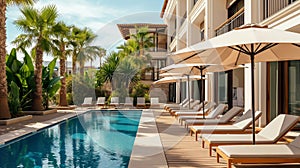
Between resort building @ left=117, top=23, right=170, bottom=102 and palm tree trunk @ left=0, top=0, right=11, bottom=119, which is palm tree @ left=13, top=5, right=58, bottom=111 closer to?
palm tree trunk @ left=0, top=0, right=11, bottom=119

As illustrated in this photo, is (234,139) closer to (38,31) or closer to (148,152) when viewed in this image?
(148,152)

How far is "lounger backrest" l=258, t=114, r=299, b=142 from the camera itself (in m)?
6.74

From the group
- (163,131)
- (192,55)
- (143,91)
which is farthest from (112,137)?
(143,91)

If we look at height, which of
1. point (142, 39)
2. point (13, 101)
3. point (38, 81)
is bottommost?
point (13, 101)

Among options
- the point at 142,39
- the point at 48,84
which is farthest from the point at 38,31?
the point at 142,39

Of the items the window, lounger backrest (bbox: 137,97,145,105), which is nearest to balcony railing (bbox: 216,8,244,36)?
the window

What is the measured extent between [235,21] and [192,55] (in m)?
9.74

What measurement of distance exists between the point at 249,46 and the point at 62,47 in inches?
726

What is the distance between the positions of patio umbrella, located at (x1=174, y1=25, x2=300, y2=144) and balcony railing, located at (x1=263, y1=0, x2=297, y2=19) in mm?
3723

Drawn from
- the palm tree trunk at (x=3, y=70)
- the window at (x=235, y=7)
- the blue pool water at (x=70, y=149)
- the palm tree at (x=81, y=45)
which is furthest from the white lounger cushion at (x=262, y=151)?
the palm tree at (x=81, y=45)

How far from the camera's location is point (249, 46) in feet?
22.0

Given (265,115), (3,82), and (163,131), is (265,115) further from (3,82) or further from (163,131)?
(3,82)

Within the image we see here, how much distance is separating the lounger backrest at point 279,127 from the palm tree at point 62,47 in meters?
14.0

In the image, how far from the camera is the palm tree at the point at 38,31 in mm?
17875
